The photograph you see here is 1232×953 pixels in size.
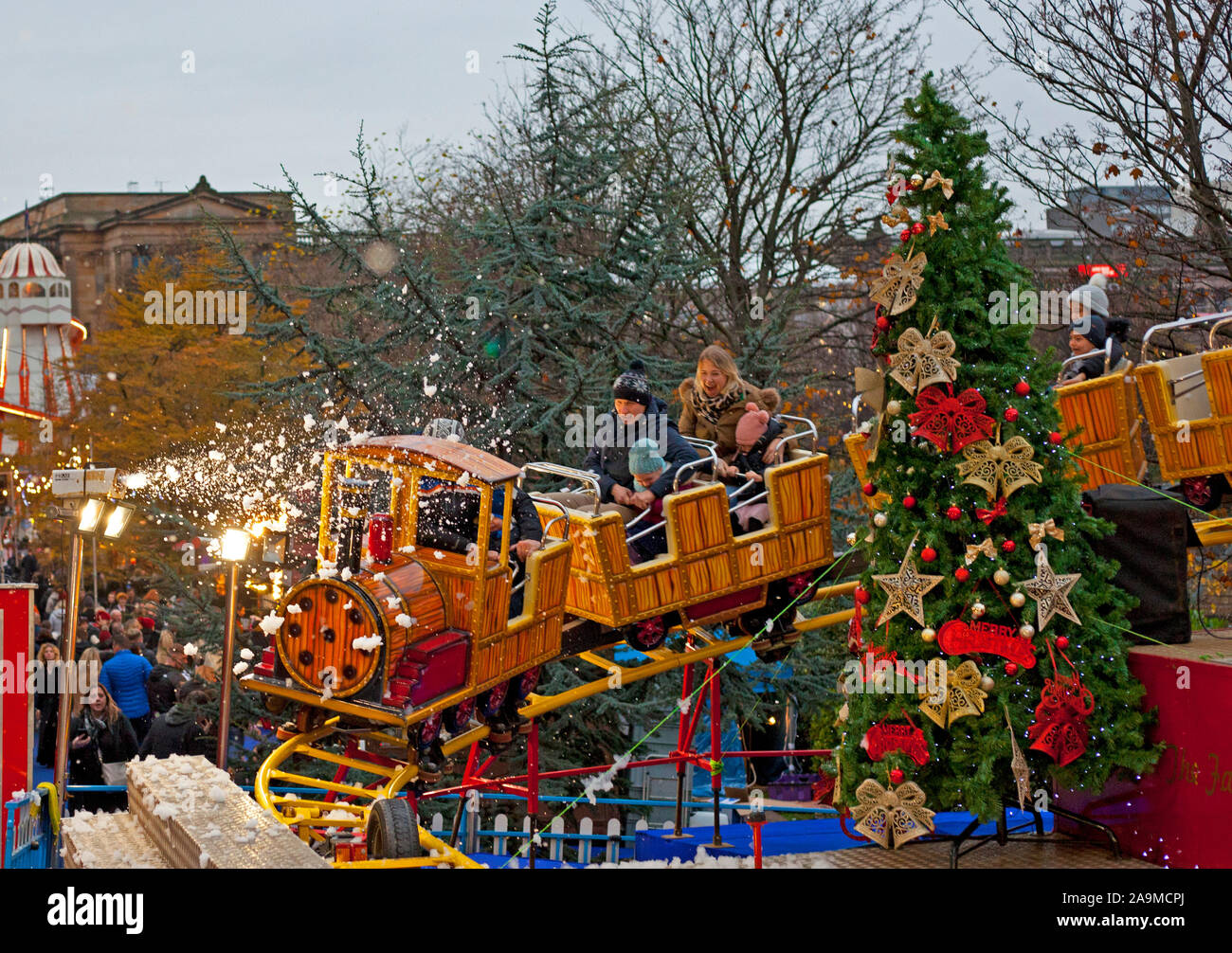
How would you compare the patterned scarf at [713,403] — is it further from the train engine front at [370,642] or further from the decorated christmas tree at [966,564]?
the train engine front at [370,642]

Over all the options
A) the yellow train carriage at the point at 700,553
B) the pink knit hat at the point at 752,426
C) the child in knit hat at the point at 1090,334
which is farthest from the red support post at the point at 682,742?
the child in knit hat at the point at 1090,334

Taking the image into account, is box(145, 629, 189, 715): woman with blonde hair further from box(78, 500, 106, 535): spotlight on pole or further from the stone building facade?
the stone building facade

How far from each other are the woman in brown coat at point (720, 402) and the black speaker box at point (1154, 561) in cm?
346

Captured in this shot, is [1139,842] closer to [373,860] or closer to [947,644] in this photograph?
[947,644]

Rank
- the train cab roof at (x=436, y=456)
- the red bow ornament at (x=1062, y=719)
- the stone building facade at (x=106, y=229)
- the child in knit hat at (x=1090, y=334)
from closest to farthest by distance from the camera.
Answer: the red bow ornament at (x=1062, y=719)
the train cab roof at (x=436, y=456)
the child in knit hat at (x=1090, y=334)
the stone building facade at (x=106, y=229)

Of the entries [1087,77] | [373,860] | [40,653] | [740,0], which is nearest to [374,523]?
[373,860]

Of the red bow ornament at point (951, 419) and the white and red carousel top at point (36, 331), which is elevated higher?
the white and red carousel top at point (36, 331)

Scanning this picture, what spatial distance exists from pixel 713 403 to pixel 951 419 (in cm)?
352

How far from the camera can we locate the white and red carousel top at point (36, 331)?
3183cm

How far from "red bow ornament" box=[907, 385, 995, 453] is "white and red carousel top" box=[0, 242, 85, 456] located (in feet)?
89.6

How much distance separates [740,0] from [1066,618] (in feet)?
57.1

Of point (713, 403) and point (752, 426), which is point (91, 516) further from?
point (752, 426)

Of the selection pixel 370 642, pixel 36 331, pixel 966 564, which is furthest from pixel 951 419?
pixel 36 331

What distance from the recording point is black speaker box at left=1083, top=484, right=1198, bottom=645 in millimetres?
7352
